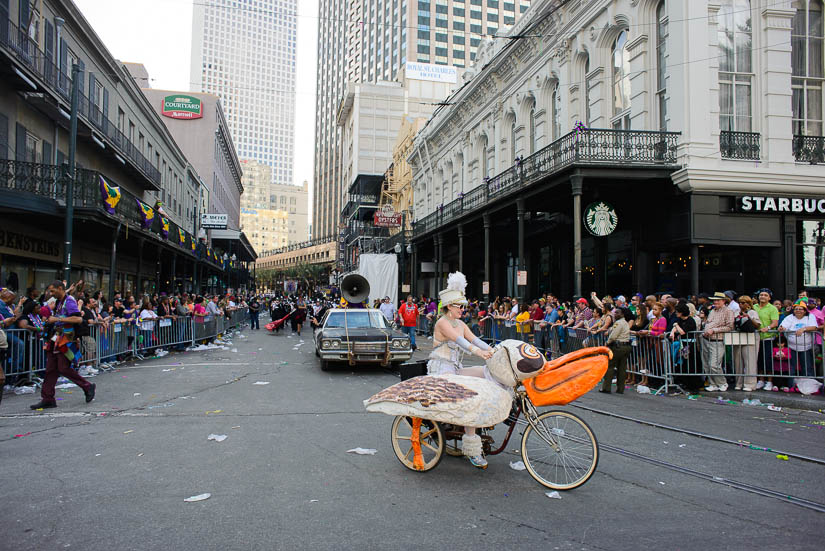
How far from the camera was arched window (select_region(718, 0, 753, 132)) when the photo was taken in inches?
614

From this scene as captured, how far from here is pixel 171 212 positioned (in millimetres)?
38594

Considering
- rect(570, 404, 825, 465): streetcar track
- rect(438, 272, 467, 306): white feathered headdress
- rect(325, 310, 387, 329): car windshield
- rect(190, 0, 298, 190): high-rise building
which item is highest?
rect(190, 0, 298, 190): high-rise building

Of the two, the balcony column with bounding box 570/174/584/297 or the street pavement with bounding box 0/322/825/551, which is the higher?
the balcony column with bounding box 570/174/584/297

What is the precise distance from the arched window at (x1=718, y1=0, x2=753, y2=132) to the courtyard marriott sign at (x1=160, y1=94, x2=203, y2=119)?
163ft

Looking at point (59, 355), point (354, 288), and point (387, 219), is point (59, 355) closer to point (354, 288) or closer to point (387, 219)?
point (354, 288)

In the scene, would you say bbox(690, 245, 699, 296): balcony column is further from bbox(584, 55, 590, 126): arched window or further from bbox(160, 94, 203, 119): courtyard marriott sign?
bbox(160, 94, 203, 119): courtyard marriott sign

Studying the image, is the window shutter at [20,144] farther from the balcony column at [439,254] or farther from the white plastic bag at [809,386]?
the white plastic bag at [809,386]

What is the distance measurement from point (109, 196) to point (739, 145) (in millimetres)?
19253

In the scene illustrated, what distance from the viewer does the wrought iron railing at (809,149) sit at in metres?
15.6

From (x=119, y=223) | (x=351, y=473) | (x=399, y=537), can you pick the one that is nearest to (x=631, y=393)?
(x=351, y=473)

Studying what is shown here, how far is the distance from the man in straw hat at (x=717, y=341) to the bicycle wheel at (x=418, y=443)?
6764 mm

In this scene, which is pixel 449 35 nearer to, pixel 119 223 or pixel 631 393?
pixel 119 223

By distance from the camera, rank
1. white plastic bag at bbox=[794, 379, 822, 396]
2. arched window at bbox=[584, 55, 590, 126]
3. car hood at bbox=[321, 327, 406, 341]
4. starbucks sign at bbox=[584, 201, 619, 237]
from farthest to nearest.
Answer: arched window at bbox=[584, 55, 590, 126]
starbucks sign at bbox=[584, 201, 619, 237]
car hood at bbox=[321, 327, 406, 341]
white plastic bag at bbox=[794, 379, 822, 396]

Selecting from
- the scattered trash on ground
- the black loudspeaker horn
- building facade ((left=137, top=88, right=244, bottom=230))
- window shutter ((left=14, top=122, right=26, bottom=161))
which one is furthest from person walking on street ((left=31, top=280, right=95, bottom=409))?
building facade ((left=137, top=88, right=244, bottom=230))
